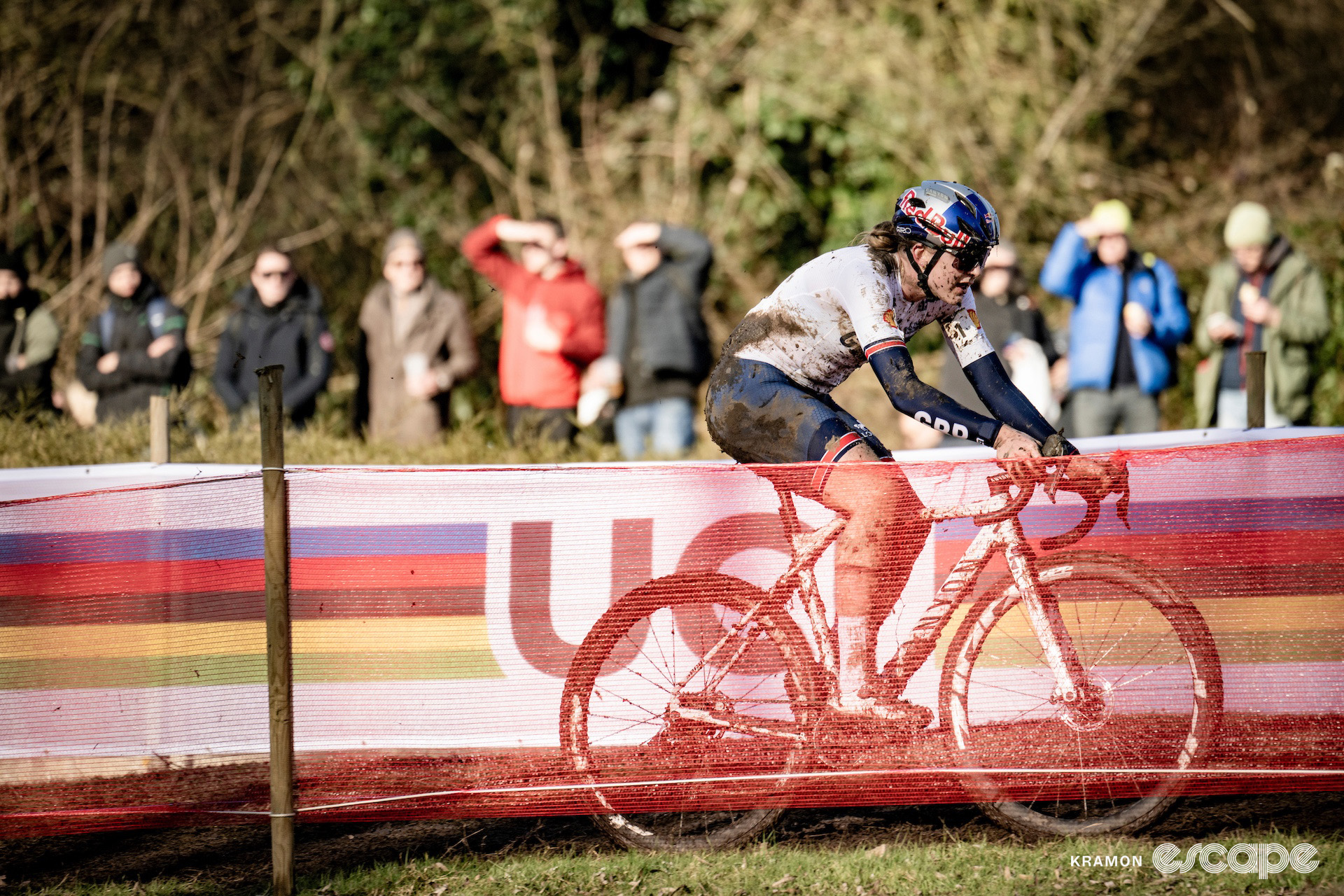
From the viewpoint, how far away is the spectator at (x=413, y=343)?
883 cm

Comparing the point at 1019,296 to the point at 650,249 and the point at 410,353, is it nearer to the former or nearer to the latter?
A: the point at 650,249

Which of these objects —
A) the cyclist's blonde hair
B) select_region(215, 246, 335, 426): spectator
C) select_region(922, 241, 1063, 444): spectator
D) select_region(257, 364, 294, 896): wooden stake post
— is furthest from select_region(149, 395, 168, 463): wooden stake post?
select_region(922, 241, 1063, 444): spectator

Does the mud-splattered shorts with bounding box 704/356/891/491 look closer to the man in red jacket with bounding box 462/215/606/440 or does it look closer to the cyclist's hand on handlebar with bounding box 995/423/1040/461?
the cyclist's hand on handlebar with bounding box 995/423/1040/461

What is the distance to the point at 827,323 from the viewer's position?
4.76 m

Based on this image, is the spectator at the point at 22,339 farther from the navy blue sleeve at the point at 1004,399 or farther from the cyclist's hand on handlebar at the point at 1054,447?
the cyclist's hand on handlebar at the point at 1054,447

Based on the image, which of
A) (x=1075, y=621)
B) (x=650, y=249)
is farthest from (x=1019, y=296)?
(x=1075, y=621)

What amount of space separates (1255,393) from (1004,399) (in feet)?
5.04

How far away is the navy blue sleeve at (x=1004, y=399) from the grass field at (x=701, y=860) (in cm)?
136

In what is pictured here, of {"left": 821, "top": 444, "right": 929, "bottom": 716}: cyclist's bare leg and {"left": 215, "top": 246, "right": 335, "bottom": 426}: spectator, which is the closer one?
{"left": 821, "top": 444, "right": 929, "bottom": 716}: cyclist's bare leg

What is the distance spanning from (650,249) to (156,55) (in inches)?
338

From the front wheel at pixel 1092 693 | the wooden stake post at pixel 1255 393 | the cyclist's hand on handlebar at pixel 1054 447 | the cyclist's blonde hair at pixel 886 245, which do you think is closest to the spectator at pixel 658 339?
the wooden stake post at pixel 1255 393

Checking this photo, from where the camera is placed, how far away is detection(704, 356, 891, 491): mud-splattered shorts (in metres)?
4.65

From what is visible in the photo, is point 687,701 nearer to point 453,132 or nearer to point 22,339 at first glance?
point 22,339

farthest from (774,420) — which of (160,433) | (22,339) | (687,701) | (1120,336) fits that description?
(22,339)
